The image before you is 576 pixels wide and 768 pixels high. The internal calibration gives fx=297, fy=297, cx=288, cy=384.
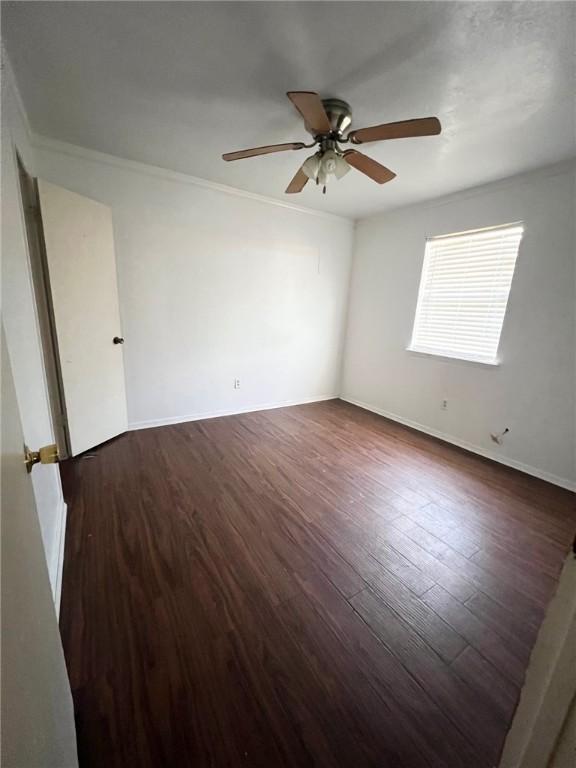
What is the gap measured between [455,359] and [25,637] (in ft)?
11.1

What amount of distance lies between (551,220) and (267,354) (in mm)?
2872

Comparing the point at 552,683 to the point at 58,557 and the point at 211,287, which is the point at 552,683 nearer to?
the point at 58,557

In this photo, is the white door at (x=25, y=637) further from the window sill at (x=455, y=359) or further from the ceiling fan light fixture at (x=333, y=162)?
the window sill at (x=455, y=359)

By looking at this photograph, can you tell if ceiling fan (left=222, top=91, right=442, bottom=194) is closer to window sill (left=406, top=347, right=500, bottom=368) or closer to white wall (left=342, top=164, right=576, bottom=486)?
white wall (left=342, top=164, right=576, bottom=486)

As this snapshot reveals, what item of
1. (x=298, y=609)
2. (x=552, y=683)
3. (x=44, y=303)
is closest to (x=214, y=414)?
(x=44, y=303)

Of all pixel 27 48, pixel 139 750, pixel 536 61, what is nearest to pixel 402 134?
pixel 536 61

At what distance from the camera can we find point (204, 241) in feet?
9.96

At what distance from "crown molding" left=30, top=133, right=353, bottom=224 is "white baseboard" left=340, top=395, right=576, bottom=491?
2705mm

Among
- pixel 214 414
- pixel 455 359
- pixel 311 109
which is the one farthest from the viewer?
pixel 214 414

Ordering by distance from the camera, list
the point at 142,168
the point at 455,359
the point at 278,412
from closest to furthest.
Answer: the point at 142,168, the point at 455,359, the point at 278,412

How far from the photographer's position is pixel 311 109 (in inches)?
57.1

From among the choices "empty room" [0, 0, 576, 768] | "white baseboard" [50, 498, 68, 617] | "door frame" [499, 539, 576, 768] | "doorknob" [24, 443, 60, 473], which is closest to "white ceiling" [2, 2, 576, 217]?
"empty room" [0, 0, 576, 768]

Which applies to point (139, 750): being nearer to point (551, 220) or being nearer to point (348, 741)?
point (348, 741)

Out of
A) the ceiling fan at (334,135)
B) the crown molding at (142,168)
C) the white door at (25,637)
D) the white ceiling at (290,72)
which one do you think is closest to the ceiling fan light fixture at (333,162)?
the ceiling fan at (334,135)
